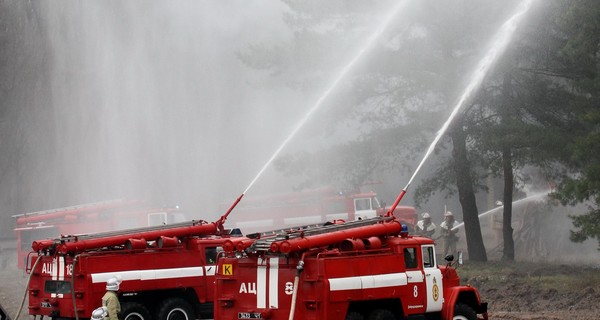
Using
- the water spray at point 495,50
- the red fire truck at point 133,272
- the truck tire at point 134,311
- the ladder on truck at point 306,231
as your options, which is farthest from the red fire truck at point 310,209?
the ladder on truck at point 306,231

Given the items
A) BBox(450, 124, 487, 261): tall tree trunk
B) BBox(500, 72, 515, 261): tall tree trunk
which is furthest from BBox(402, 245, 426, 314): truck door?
BBox(450, 124, 487, 261): tall tree trunk

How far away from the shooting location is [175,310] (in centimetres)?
1708

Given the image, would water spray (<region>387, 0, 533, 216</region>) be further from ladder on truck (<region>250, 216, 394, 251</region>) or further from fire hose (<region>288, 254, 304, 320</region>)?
fire hose (<region>288, 254, 304, 320</region>)

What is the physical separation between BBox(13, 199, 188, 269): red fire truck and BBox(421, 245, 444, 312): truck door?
80.2 feet

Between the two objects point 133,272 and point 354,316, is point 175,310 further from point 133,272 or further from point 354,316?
point 354,316

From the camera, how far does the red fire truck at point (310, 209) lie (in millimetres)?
37750

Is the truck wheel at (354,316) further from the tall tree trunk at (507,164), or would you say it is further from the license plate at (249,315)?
the tall tree trunk at (507,164)

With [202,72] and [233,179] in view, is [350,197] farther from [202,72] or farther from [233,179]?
[202,72]

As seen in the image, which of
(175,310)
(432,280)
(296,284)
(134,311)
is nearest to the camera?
(296,284)

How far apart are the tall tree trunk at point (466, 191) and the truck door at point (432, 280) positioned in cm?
1254

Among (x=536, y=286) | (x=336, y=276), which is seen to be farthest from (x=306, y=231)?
(x=536, y=286)

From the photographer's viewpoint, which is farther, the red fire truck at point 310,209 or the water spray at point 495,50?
the red fire truck at point 310,209

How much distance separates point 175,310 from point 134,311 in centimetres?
85

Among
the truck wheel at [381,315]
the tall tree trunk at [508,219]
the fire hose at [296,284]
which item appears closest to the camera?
the fire hose at [296,284]
